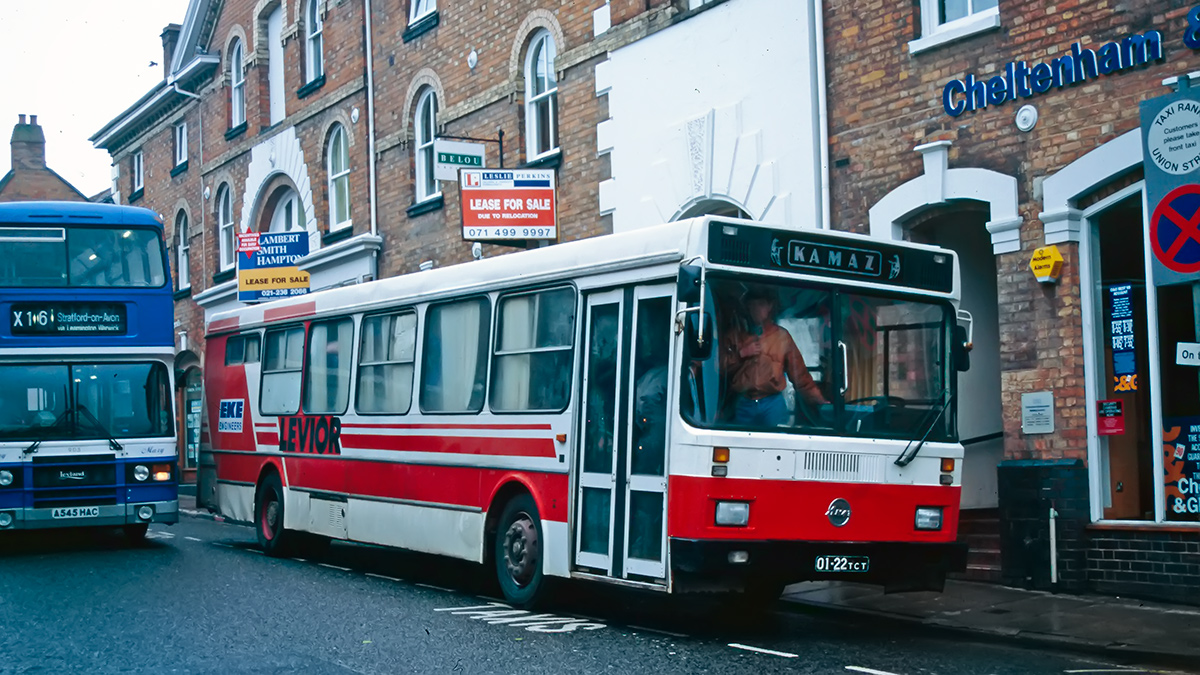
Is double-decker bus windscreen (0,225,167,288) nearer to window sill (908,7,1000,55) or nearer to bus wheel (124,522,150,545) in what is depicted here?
bus wheel (124,522,150,545)

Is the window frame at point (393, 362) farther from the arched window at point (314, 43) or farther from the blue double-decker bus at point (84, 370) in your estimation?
the arched window at point (314, 43)

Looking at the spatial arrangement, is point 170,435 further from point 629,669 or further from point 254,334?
point 629,669

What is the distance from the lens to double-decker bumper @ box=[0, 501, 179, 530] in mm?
15406

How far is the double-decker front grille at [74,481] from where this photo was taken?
51.0 ft

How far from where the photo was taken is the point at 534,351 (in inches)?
436

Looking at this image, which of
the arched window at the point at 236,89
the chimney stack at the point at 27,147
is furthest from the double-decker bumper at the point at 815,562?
the chimney stack at the point at 27,147

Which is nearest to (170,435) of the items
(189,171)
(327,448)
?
(327,448)

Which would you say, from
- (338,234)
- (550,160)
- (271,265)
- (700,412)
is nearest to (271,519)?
(550,160)

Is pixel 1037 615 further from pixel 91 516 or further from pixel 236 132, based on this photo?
pixel 236 132

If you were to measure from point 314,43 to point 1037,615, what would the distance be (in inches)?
785

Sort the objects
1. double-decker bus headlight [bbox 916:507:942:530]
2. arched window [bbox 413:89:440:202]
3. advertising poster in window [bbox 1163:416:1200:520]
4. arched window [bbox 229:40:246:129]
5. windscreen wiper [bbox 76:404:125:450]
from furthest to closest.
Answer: arched window [bbox 229:40:246:129]
arched window [bbox 413:89:440:202]
windscreen wiper [bbox 76:404:125:450]
advertising poster in window [bbox 1163:416:1200:520]
double-decker bus headlight [bbox 916:507:942:530]

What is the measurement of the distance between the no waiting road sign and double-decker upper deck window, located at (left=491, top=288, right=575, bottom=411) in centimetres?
426

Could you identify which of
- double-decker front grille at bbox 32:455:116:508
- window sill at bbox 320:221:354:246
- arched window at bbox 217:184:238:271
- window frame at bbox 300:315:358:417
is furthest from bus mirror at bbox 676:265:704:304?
arched window at bbox 217:184:238:271

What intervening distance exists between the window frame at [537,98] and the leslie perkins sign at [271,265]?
599 centimetres
